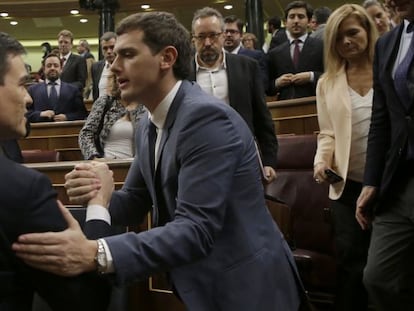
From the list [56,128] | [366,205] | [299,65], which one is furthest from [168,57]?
[56,128]

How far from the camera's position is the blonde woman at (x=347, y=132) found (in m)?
2.48

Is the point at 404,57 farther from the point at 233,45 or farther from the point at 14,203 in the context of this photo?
the point at 233,45

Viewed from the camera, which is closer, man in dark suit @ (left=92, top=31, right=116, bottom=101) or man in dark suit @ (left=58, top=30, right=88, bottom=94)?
man in dark suit @ (left=92, top=31, right=116, bottom=101)

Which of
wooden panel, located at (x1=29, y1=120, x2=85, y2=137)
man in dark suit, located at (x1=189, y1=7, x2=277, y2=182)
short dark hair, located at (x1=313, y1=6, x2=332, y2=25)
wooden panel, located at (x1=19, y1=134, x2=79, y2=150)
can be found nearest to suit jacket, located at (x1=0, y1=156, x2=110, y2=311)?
man in dark suit, located at (x1=189, y1=7, x2=277, y2=182)

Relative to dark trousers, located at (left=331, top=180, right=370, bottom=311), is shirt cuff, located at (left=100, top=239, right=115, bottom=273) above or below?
above

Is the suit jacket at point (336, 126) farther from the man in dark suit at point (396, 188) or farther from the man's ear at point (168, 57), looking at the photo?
the man's ear at point (168, 57)

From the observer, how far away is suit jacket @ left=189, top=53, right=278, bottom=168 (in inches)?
122

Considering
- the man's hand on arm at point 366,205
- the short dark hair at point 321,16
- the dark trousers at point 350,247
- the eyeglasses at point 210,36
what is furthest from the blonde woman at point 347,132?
the short dark hair at point 321,16

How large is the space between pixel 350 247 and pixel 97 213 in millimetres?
1396

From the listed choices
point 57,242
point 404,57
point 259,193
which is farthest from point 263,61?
point 57,242

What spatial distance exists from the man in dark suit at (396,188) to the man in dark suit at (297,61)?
211 cm

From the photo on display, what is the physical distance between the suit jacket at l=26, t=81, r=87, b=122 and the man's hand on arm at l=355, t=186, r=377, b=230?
15.1 feet

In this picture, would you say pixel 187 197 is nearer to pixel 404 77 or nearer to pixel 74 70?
pixel 404 77

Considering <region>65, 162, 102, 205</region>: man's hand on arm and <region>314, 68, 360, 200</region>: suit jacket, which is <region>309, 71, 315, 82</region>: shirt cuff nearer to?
<region>314, 68, 360, 200</region>: suit jacket
